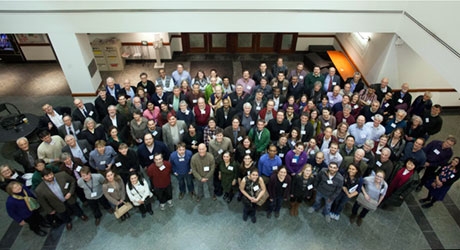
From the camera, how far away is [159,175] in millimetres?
5008

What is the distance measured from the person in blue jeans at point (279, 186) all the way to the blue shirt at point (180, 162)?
1472 mm

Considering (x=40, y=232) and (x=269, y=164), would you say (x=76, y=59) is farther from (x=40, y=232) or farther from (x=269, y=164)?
(x=269, y=164)

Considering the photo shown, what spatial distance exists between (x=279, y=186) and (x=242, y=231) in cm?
115

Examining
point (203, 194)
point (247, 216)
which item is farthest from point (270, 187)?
point (203, 194)

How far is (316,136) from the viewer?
5.79m

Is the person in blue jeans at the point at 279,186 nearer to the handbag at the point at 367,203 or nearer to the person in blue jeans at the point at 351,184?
the person in blue jeans at the point at 351,184

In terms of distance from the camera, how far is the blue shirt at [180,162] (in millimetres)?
5113

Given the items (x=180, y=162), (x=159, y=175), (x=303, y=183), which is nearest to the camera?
(x=303, y=183)

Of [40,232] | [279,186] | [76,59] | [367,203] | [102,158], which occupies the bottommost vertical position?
[40,232]

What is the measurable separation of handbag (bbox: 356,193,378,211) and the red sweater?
3297 mm

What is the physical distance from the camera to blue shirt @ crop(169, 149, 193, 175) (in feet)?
16.8

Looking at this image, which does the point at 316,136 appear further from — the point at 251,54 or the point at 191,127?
the point at 251,54

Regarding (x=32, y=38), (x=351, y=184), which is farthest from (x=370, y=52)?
(x=32, y=38)

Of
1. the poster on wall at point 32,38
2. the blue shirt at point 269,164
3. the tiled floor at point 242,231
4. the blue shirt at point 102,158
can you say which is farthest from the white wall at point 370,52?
the poster on wall at point 32,38
